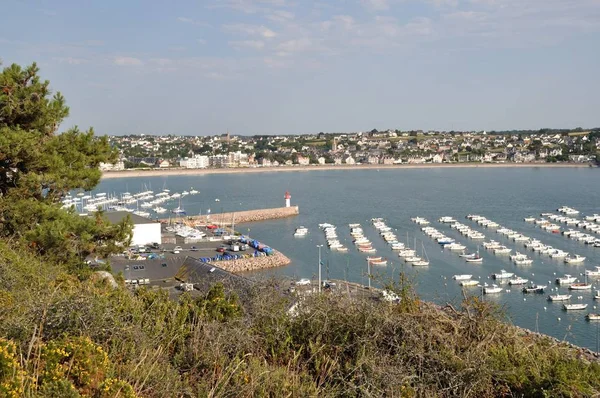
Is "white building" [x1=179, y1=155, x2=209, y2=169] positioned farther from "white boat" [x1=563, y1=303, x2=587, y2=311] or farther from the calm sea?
"white boat" [x1=563, y1=303, x2=587, y2=311]

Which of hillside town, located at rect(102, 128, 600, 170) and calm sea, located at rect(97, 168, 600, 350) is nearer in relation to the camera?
calm sea, located at rect(97, 168, 600, 350)

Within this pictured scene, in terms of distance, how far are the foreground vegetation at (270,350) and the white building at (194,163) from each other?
5008 cm

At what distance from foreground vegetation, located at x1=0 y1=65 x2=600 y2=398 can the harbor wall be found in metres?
17.9

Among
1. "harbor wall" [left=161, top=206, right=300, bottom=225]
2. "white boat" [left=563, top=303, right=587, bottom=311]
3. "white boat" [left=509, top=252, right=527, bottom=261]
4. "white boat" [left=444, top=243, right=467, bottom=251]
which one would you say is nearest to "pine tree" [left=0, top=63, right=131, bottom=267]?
"white boat" [left=563, top=303, right=587, bottom=311]

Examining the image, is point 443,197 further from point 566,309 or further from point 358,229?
point 566,309

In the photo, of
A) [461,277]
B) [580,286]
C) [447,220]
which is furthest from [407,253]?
[447,220]

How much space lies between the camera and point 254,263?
12938mm

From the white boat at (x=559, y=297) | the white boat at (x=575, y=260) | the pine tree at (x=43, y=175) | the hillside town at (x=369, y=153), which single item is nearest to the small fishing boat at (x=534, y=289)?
the white boat at (x=559, y=297)

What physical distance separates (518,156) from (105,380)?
58.2m

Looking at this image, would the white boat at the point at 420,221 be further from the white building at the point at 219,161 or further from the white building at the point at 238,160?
the white building at the point at 219,161

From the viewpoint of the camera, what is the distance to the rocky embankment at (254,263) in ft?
A: 41.0

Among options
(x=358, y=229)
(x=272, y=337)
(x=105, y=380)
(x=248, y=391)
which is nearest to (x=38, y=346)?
(x=105, y=380)

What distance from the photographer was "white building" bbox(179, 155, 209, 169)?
51594 mm

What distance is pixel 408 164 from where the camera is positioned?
55000 millimetres
